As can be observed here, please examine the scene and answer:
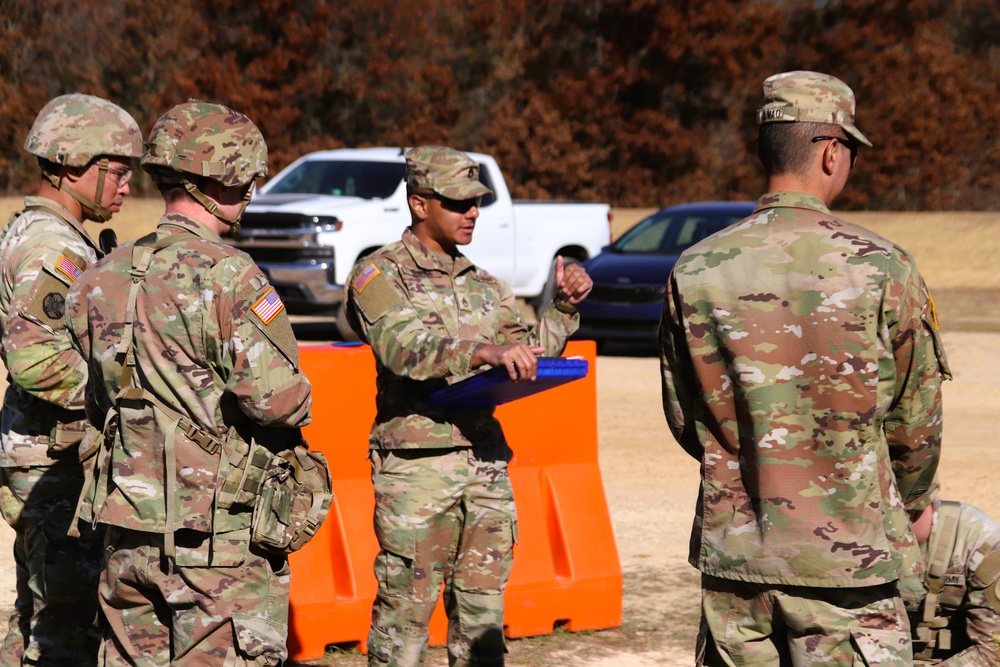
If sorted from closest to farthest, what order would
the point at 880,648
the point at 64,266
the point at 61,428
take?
the point at 880,648
the point at 64,266
the point at 61,428

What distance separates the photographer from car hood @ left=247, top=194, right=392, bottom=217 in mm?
15655

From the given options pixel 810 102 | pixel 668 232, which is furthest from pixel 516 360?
pixel 668 232

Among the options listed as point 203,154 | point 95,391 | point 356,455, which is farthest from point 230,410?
point 356,455

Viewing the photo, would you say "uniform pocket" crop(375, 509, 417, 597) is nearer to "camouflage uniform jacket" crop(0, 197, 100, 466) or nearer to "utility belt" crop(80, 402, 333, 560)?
"utility belt" crop(80, 402, 333, 560)

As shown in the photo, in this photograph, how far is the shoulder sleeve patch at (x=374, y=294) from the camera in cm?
484

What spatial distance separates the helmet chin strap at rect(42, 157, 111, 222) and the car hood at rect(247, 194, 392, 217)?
416 inches

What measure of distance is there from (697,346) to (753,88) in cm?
3637

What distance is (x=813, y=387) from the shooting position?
3.30m

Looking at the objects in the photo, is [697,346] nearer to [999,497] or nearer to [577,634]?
[577,634]

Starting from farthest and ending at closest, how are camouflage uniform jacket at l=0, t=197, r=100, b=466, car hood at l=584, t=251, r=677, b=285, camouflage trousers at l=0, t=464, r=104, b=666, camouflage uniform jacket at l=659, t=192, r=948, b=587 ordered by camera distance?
car hood at l=584, t=251, r=677, b=285 → camouflage trousers at l=0, t=464, r=104, b=666 → camouflage uniform jacket at l=0, t=197, r=100, b=466 → camouflage uniform jacket at l=659, t=192, r=948, b=587

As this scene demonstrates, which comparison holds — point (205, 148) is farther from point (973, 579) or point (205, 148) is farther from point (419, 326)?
point (973, 579)

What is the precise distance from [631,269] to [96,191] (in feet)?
37.1

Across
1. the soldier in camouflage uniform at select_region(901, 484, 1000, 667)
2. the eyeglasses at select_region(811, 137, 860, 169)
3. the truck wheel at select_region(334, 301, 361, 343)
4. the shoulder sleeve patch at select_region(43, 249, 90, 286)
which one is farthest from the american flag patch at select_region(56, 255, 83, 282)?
the truck wheel at select_region(334, 301, 361, 343)

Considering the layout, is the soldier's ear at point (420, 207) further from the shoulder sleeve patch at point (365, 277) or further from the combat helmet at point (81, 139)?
the combat helmet at point (81, 139)
